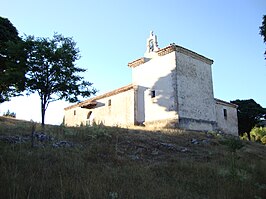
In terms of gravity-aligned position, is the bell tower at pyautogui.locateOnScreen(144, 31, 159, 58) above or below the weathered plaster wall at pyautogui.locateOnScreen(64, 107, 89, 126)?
above

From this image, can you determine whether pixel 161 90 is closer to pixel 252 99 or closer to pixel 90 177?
pixel 90 177

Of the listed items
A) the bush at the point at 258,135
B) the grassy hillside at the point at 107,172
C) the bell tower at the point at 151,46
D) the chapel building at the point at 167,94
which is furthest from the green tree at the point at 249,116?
the grassy hillside at the point at 107,172

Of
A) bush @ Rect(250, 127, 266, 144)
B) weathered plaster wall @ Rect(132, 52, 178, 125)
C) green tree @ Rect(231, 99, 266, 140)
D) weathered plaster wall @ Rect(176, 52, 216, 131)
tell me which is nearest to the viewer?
weathered plaster wall @ Rect(176, 52, 216, 131)

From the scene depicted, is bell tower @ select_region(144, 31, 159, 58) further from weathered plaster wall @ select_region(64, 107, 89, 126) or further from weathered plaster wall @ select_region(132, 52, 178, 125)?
weathered plaster wall @ select_region(64, 107, 89, 126)

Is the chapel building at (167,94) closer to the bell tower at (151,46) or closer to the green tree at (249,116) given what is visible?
the bell tower at (151,46)

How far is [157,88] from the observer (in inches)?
861

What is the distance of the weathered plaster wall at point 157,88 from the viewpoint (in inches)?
813

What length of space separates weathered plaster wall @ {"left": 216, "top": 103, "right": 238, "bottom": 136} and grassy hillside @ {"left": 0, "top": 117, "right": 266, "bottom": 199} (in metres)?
14.8

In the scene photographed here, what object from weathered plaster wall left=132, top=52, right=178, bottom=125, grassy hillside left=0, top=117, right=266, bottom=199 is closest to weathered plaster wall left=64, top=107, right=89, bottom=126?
weathered plaster wall left=132, top=52, right=178, bottom=125

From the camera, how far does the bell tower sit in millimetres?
23328

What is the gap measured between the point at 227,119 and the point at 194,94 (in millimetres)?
7309

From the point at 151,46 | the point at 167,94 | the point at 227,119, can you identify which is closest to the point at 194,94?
the point at 167,94

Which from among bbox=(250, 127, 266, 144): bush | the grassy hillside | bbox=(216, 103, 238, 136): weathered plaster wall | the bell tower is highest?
the bell tower

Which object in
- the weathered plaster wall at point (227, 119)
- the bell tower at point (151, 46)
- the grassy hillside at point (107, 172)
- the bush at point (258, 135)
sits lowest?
the grassy hillside at point (107, 172)
